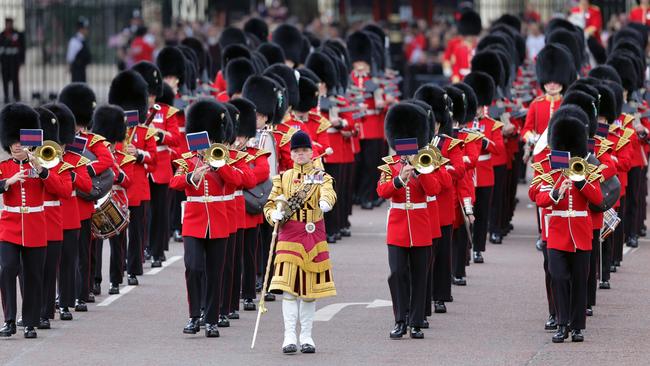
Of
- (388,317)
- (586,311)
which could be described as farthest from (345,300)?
(586,311)

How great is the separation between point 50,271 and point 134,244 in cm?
228

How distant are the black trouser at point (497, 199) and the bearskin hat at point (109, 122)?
168 inches

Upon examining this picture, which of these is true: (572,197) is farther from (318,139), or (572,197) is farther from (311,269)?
(318,139)

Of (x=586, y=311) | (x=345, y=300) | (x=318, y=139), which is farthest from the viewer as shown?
(x=318, y=139)

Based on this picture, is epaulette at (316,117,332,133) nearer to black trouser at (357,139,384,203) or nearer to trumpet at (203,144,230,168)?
trumpet at (203,144,230,168)

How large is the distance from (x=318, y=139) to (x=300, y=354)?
14.0 feet

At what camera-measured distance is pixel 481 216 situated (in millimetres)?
16266

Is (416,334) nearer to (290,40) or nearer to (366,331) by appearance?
(366,331)

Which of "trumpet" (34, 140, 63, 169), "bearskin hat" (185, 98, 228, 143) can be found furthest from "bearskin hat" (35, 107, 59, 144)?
"bearskin hat" (185, 98, 228, 143)

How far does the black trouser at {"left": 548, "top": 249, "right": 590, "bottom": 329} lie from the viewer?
12352 millimetres

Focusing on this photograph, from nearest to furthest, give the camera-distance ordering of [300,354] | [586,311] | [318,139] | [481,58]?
[300,354] < [586,311] < [318,139] < [481,58]

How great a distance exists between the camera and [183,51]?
1927 centimetres

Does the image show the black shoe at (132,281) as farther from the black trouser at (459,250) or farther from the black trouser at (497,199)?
the black trouser at (497,199)

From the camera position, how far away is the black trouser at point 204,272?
41.3 feet
